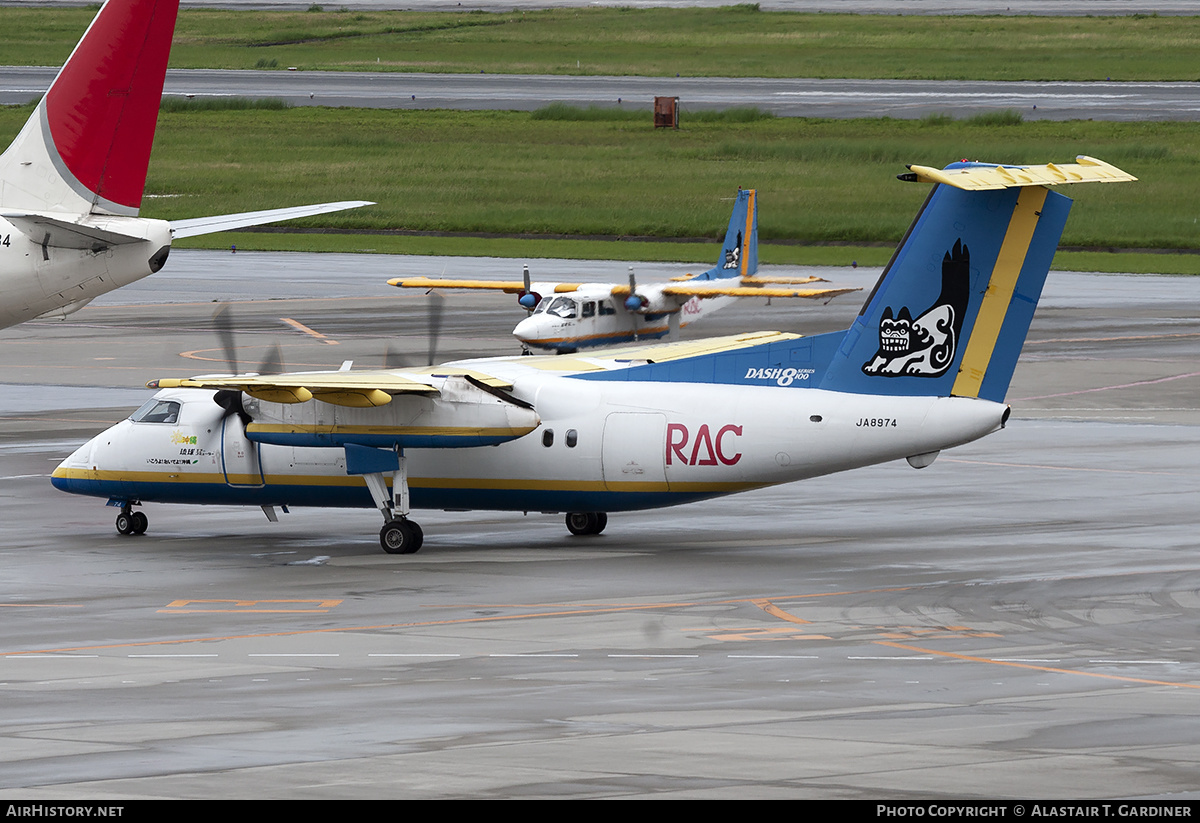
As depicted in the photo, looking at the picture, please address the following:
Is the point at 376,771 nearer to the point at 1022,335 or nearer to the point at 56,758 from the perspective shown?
the point at 56,758

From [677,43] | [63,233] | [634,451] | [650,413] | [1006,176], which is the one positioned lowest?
[634,451]

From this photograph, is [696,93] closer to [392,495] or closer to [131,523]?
[131,523]

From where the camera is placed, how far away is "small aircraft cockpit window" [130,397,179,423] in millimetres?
29266

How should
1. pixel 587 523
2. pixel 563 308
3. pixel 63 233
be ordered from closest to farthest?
pixel 587 523, pixel 63 233, pixel 563 308

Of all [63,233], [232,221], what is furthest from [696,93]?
[63,233]

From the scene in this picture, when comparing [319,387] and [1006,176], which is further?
[319,387]

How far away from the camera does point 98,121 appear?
1256 inches

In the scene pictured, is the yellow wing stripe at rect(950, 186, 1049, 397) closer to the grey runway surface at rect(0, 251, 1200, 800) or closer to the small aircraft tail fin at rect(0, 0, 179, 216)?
the grey runway surface at rect(0, 251, 1200, 800)

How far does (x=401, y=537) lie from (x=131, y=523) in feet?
15.8

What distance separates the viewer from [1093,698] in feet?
57.4

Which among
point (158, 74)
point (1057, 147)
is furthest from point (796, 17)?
point (158, 74)

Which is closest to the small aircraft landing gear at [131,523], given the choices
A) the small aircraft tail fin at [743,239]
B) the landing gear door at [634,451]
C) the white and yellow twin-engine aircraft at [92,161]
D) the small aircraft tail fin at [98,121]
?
the white and yellow twin-engine aircraft at [92,161]

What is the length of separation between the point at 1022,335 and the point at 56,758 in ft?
51.6

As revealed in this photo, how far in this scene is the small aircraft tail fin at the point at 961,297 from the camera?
26.1 metres
